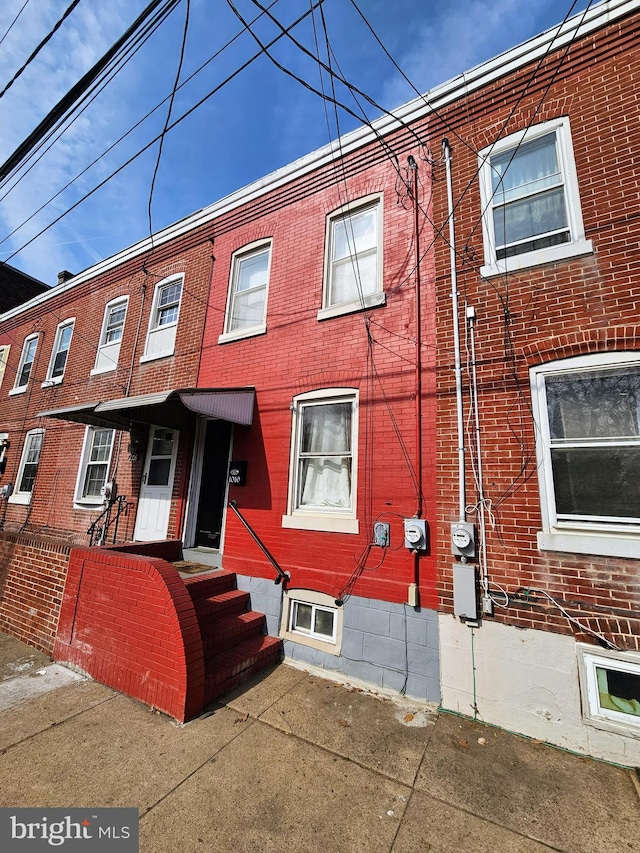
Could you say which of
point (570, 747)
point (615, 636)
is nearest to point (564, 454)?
point (615, 636)

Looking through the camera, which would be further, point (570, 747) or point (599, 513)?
point (599, 513)

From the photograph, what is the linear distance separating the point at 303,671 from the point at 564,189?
22.7ft

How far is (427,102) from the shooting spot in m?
5.69

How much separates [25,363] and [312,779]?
14.5 meters

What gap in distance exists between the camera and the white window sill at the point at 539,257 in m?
4.32

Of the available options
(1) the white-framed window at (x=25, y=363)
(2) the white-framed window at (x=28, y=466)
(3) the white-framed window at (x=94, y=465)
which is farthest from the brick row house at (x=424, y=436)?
(1) the white-framed window at (x=25, y=363)

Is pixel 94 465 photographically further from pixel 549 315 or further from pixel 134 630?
pixel 549 315

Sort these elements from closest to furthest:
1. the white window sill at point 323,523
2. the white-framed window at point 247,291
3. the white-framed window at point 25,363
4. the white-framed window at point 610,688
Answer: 1. the white-framed window at point 610,688
2. the white window sill at point 323,523
3. the white-framed window at point 247,291
4. the white-framed window at point 25,363

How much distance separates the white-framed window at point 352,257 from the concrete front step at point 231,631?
4.59 meters

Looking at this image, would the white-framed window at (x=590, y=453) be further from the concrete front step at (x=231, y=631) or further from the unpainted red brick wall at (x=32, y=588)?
the unpainted red brick wall at (x=32, y=588)

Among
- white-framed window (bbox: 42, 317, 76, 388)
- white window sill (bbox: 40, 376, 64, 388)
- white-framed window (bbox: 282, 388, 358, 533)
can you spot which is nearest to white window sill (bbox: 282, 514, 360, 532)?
white-framed window (bbox: 282, 388, 358, 533)

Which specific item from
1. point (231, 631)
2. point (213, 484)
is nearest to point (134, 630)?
point (231, 631)

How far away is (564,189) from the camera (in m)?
4.68

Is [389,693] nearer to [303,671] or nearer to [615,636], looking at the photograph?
[303,671]
